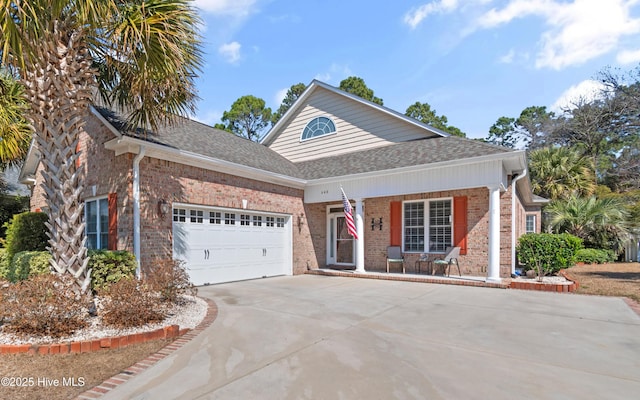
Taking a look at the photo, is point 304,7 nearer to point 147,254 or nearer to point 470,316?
point 147,254

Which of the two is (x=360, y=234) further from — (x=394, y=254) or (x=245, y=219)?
(x=245, y=219)

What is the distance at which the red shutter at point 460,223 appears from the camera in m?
11.2

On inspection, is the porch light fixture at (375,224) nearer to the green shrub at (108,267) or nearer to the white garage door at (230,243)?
the white garage door at (230,243)

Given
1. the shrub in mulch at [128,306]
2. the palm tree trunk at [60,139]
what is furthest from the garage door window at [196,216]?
the shrub in mulch at [128,306]

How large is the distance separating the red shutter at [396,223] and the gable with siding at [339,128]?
111 inches

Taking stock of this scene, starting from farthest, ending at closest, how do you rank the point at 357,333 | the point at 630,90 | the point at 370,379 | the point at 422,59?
the point at 630,90 < the point at 422,59 < the point at 357,333 < the point at 370,379

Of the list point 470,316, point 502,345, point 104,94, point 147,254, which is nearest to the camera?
point 502,345

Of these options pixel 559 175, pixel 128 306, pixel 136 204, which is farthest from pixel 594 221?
pixel 128 306

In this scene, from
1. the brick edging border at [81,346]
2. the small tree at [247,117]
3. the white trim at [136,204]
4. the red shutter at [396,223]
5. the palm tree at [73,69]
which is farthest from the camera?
the small tree at [247,117]

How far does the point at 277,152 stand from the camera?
16.5 metres

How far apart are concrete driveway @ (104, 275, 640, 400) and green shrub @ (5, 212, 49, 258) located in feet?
20.7

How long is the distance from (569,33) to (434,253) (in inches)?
391

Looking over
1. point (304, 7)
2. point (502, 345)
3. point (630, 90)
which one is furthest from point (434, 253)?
point (630, 90)

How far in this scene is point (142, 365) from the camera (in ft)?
13.1
